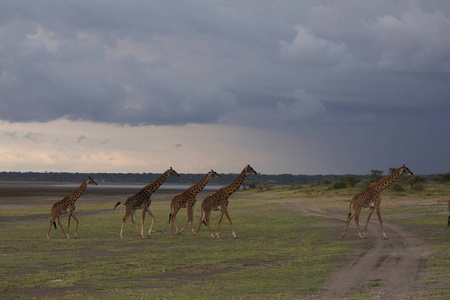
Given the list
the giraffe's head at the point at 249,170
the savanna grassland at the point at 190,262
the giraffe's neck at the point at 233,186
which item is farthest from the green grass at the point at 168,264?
the giraffe's head at the point at 249,170

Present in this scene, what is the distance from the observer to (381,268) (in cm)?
1480

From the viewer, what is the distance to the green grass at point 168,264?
1234 centimetres

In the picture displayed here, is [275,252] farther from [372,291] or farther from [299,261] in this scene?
[372,291]

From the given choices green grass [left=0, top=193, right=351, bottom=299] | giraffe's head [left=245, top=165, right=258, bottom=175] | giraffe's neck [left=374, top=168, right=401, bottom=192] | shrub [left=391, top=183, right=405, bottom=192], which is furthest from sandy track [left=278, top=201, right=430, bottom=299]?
shrub [left=391, top=183, right=405, bottom=192]

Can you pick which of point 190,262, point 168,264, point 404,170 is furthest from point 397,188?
point 168,264

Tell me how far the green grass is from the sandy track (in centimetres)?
47

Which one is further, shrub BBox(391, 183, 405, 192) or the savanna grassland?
shrub BBox(391, 183, 405, 192)

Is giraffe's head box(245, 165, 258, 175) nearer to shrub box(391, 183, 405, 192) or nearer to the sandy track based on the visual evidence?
the sandy track

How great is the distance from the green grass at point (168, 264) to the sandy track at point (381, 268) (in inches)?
18.4

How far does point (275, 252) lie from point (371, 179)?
55.8m

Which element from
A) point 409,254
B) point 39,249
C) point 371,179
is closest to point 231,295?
point 409,254

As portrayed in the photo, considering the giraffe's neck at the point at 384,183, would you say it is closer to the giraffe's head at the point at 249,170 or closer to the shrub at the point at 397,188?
the giraffe's head at the point at 249,170

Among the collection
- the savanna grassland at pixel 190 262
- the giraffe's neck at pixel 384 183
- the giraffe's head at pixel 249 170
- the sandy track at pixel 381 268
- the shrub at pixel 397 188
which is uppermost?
the giraffe's head at pixel 249 170

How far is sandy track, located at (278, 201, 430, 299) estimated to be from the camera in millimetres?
11898
